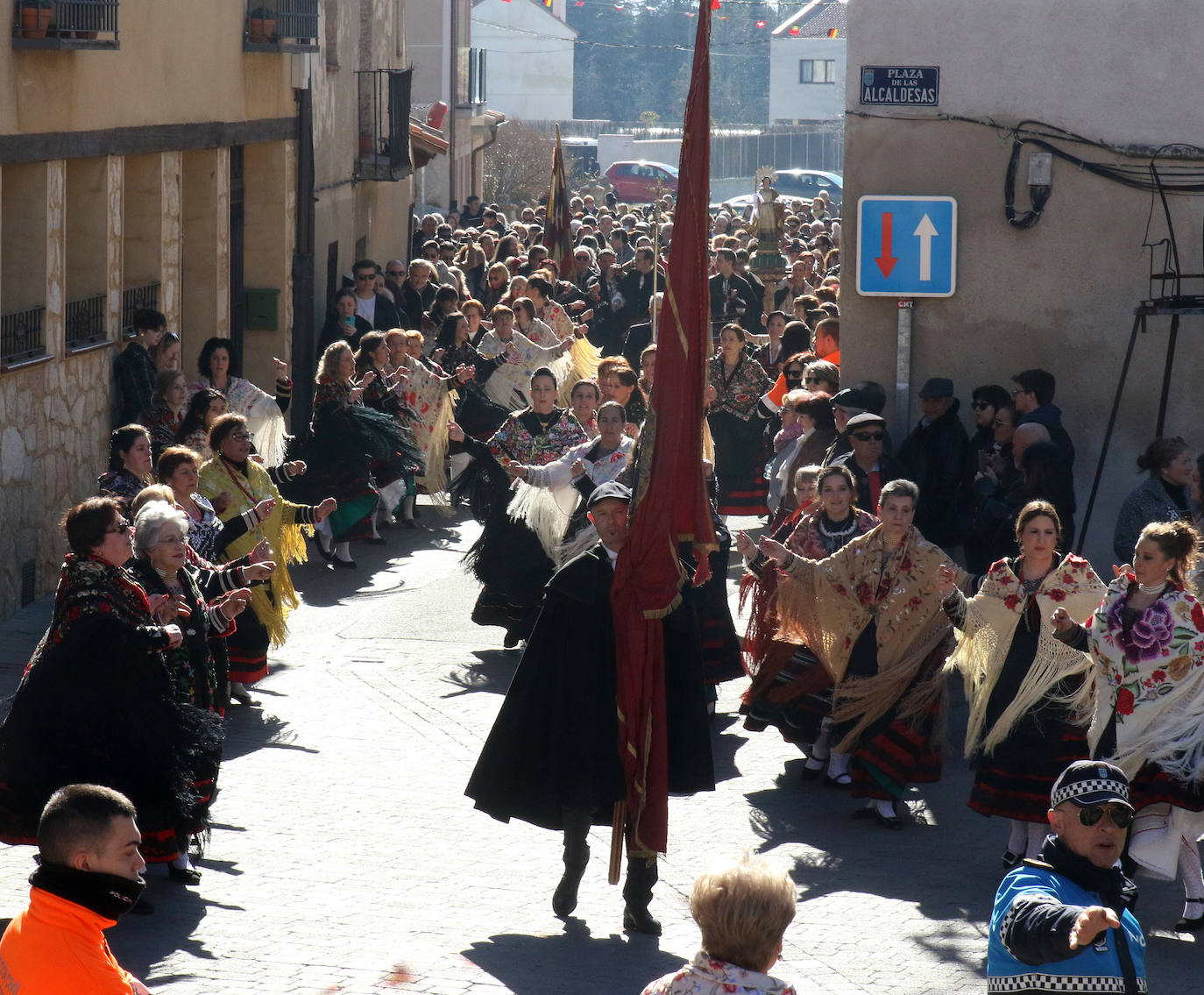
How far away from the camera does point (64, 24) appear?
11977mm

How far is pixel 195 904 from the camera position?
7.14m

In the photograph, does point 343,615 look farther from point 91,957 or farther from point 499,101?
point 499,101

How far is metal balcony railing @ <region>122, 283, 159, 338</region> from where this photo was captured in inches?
561

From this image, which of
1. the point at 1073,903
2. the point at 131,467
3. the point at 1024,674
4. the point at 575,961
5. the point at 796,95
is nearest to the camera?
the point at 1073,903

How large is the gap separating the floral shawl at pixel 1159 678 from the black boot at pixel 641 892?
6.36ft

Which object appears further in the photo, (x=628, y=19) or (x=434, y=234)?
(x=628, y=19)

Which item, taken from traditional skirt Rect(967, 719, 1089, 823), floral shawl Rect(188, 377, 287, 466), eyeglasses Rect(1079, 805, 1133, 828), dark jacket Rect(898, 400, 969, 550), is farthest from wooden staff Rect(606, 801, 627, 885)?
floral shawl Rect(188, 377, 287, 466)

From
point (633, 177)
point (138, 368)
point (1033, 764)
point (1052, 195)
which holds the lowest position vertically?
point (1033, 764)

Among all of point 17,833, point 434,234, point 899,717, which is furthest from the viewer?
point 434,234

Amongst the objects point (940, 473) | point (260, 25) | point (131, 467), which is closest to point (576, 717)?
point (131, 467)

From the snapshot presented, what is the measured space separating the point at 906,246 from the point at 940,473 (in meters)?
1.75

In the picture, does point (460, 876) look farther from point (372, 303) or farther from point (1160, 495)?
point (372, 303)

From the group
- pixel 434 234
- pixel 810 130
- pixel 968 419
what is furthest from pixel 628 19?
pixel 968 419

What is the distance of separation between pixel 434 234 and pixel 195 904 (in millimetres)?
19793
